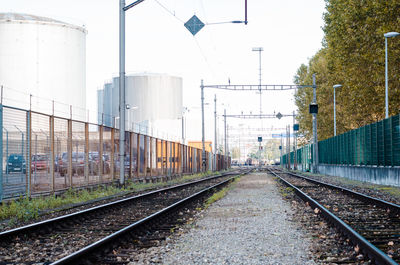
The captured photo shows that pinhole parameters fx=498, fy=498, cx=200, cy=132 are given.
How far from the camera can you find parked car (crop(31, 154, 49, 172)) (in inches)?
557

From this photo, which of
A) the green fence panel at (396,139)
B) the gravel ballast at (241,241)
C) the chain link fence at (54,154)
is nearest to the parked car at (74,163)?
the chain link fence at (54,154)

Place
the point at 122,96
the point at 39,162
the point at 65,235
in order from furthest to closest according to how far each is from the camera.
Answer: the point at 122,96
the point at 39,162
the point at 65,235

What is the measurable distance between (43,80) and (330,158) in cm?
3158

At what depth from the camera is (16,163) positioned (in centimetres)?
1318

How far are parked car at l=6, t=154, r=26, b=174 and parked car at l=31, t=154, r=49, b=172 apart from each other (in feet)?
1.96

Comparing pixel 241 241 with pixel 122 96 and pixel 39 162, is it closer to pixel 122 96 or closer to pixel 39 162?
pixel 39 162

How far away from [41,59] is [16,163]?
145 ft

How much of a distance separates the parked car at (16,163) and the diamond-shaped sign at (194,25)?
11.0 m

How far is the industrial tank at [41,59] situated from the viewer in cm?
5344

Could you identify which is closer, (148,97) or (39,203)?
(39,203)

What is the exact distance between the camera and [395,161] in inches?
869

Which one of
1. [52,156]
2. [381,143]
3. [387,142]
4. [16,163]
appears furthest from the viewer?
[381,143]

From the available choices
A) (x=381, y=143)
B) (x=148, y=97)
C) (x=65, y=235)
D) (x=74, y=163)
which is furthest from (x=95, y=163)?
(x=148, y=97)

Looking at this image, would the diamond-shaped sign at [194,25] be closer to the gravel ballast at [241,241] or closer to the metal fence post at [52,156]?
the metal fence post at [52,156]
